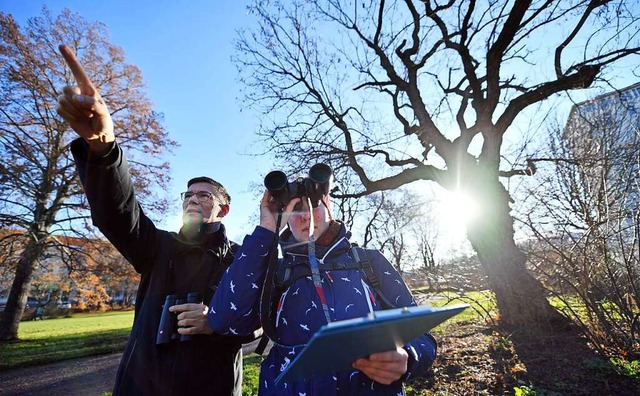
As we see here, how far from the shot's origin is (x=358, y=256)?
1738 millimetres

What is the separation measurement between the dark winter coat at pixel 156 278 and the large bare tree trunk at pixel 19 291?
12413 mm

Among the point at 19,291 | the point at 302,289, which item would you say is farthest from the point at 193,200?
the point at 19,291

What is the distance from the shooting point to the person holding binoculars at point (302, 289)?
1445 millimetres

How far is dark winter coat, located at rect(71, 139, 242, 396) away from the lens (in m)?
1.68

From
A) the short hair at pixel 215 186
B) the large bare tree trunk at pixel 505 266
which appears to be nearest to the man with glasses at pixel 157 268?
the short hair at pixel 215 186

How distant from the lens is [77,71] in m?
1.36

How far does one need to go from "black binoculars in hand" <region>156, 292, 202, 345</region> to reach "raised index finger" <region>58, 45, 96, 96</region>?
4.04 feet

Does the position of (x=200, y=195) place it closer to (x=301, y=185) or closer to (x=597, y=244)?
(x=301, y=185)

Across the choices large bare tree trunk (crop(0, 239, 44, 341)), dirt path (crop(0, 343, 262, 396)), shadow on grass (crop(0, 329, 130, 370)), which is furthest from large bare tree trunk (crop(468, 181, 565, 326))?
large bare tree trunk (crop(0, 239, 44, 341))

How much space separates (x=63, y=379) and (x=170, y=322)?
7329 mm

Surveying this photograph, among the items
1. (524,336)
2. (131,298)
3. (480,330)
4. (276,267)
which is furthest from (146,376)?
(131,298)

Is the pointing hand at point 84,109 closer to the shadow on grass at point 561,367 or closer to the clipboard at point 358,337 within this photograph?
the clipboard at point 358,337

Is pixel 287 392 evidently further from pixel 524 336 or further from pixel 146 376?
pixel 524 336

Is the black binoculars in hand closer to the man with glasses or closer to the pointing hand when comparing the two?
the man with glasses
